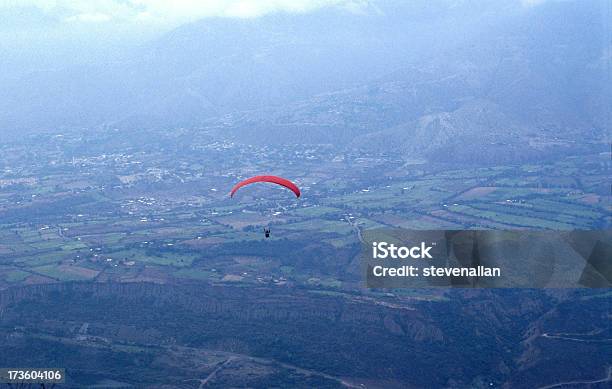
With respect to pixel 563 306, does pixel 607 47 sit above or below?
above

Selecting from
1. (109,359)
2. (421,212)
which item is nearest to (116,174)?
(421,212)

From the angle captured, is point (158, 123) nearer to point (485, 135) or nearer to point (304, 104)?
point (304, 104)

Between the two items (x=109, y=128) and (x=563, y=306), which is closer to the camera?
(x=563, y=306)

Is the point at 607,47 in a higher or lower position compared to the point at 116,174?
higher

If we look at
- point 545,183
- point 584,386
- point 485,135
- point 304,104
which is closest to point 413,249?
point 584,386

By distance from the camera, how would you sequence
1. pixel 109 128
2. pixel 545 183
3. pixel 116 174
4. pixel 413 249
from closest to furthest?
pixel 413 249 < pixel 545 183 < pixel 116 174 < pixel 109 128

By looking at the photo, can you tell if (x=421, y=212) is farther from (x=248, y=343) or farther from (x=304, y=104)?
(x=304, y=104)

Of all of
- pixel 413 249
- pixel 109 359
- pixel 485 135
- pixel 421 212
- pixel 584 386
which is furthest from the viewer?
pixel 485 135

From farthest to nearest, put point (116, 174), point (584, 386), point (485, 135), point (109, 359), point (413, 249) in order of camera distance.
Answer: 1. point (485, 135)
2. point (116, 174)
3. point (109, 359)
4. point (584, 386)
5. point (413, 249)

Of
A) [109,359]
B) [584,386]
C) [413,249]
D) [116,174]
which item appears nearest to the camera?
[413,249]
